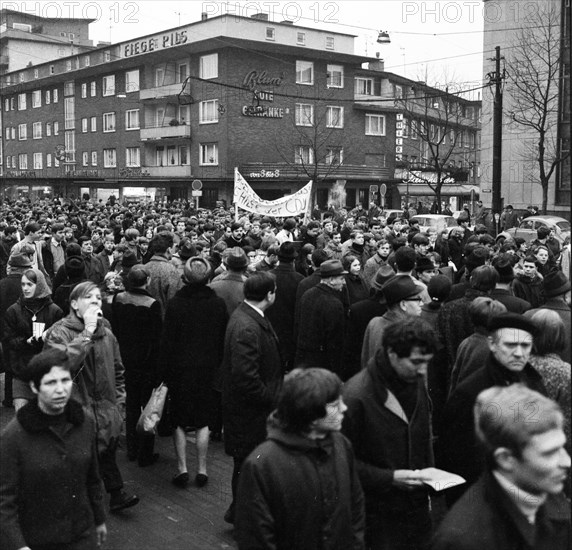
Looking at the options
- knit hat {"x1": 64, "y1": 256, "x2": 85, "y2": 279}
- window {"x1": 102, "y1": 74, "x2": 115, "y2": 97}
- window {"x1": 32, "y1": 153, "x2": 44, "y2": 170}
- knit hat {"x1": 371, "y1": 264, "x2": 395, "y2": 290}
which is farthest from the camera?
window {"x1": 32, "y1": 153, "x2": 44, "y2": 170}

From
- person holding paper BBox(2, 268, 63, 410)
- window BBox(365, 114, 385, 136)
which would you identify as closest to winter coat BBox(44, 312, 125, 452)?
person holding paper BBox(2, 268, 63, 410)

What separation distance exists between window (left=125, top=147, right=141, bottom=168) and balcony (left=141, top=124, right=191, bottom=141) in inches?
88.1

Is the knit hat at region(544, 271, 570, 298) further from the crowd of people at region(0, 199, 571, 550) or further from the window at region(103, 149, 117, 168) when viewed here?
the window at region(103, 149, 117, 168)

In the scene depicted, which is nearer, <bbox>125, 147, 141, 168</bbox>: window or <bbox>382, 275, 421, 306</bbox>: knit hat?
<bbox>382, 275, 421, 306</bbox>: knit hat

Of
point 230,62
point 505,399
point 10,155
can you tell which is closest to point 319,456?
point 505,399

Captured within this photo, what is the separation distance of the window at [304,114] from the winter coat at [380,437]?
158 feet

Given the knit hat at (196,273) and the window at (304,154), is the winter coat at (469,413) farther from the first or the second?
the window at (304,154)

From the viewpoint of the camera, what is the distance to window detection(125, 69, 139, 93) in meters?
55.5

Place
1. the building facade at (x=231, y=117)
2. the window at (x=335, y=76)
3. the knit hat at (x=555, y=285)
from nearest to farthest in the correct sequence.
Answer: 1. the knit hat at (x=555, y=285)
2. the building facade at (x=231, y=117)
3. the window at (x=335, y=76)

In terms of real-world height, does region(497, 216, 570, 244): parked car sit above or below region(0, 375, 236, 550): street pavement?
above

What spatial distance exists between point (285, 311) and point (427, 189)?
53.5m

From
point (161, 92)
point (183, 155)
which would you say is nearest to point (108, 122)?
point (161, 92)

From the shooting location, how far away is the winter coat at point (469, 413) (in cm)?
449

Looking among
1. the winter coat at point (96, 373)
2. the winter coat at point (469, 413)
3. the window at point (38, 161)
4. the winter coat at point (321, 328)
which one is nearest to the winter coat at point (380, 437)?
the winter coat at point (469, 413)
